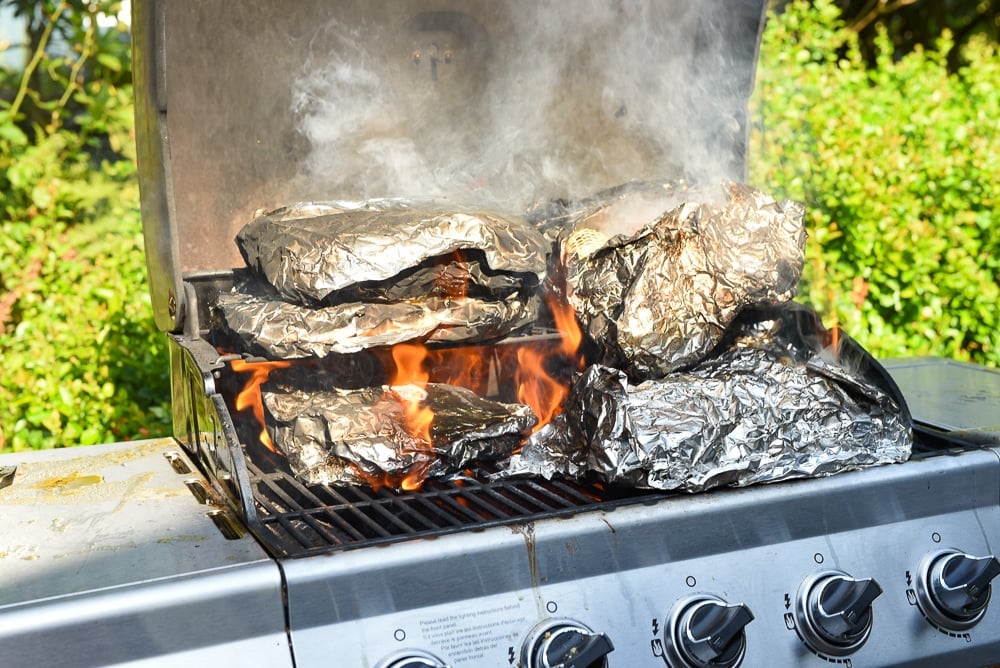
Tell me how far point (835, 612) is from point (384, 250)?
91 centimetres

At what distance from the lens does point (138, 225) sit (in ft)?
12.2

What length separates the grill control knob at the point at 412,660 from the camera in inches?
45.8

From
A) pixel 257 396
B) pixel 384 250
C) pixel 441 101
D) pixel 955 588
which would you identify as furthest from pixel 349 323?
pixel 955 588

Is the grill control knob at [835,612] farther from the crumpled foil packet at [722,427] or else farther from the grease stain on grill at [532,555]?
the grease stain on grill at [532,555]

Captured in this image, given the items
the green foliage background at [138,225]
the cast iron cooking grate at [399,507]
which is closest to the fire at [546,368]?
the cast iron cooking grate at [399,507]

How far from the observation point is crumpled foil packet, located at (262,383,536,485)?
1544mm

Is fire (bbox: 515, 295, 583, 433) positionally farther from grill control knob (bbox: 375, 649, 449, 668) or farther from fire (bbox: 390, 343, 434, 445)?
grill control knob (bbox: 375, 649, 449, 668)

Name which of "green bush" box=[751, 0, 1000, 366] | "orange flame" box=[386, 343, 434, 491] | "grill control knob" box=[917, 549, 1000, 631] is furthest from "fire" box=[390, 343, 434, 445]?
"green bush" box=[751, 0, 1000, 366]

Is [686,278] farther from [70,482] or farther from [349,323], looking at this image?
[70,482]

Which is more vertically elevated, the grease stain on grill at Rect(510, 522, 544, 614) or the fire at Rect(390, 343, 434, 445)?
the fire at Rect(390, 343, 434, 445)

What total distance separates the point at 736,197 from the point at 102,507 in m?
1.23

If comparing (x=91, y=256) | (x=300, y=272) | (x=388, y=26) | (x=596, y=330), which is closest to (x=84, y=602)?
(x=300, y=272)

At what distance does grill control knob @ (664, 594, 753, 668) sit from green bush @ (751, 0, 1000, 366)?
88.0 inches

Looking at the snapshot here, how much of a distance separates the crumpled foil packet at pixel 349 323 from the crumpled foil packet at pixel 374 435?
0.43 feet
